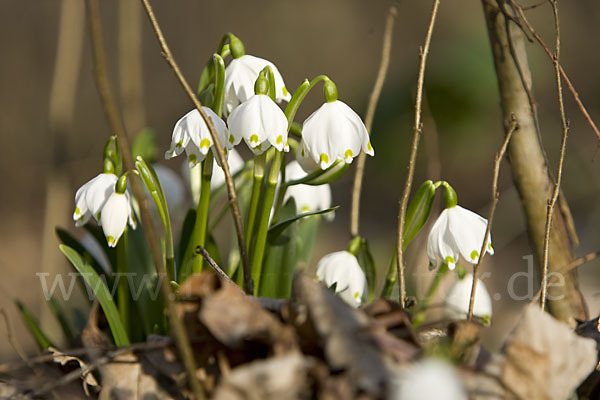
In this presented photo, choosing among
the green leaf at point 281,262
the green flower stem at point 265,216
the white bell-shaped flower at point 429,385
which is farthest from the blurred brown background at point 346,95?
the white bell-shaped flower at point 429,385

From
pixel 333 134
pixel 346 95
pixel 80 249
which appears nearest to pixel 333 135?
pixel 333 134

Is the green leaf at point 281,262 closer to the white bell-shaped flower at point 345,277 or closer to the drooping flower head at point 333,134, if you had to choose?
the white bell-shaped flower at point 345,277

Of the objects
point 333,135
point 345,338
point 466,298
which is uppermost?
point 333,135

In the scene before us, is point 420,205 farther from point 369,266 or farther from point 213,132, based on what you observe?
point 213,132

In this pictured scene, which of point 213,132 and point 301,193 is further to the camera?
point 301,193

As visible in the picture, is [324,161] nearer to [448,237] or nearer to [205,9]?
[448,237]

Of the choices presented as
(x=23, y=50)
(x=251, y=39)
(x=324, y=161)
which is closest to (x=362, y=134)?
(x=324, y=161)

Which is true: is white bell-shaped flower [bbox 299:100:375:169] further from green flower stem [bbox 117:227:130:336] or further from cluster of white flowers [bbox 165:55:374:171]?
green flower stem [bbox 117:227:130:336]
